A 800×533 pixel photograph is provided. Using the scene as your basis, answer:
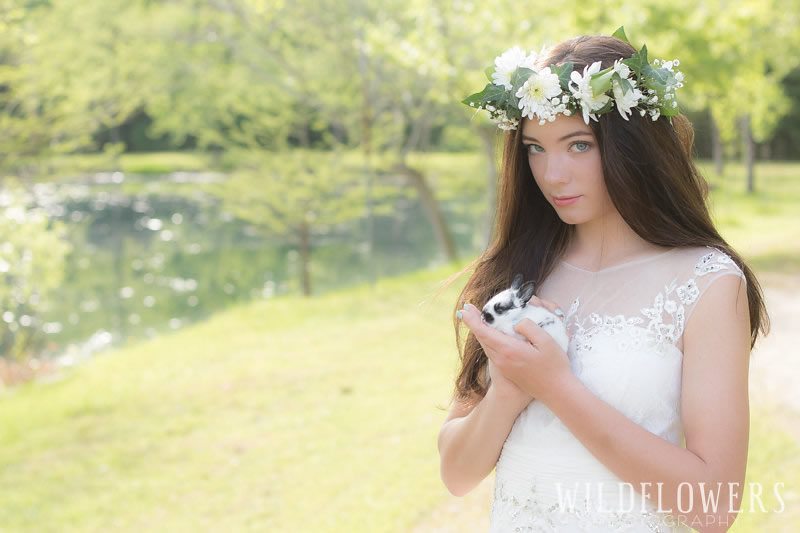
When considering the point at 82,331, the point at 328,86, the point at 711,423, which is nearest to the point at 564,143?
the point at 711,423

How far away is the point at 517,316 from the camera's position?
68.3 inches

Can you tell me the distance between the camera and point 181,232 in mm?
23906

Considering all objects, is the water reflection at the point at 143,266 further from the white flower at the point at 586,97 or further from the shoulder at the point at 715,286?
the shoulder at the point at 715,286

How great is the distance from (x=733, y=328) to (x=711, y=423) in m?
0.19

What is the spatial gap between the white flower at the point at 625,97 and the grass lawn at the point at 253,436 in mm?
1034

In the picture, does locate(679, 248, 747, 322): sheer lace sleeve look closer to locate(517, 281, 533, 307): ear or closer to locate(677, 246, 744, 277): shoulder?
locate(677, 246, 744, 277): shoulder

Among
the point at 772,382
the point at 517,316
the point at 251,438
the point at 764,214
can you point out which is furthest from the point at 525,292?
the point at 764,214

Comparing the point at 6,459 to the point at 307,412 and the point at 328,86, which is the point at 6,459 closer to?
the point at 307,412

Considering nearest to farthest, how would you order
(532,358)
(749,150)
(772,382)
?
(532,358) < (772,382) < (749,150)

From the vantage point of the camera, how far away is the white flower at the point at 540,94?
5.96 feet

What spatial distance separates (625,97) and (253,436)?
5.39 m

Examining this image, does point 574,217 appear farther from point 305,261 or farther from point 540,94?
point 305,261

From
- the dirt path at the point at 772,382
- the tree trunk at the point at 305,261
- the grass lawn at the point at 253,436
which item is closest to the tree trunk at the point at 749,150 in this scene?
the tree trunk at the point at 305,261

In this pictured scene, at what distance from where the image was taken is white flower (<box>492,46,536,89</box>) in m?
1.97
